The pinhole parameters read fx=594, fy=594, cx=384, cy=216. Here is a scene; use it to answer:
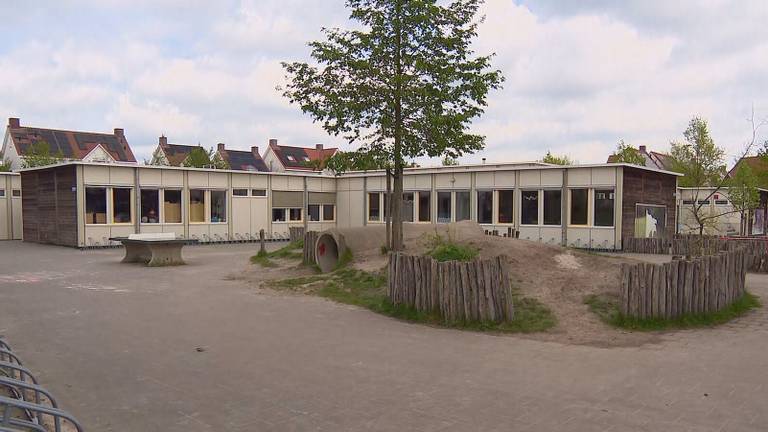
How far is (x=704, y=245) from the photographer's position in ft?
45.8

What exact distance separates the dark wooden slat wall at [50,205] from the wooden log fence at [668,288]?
81.1ft

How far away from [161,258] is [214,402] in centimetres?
1443

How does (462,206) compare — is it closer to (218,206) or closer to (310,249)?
(218,206)

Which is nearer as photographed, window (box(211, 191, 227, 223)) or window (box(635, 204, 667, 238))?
window (box(635, 204, 667, 238))

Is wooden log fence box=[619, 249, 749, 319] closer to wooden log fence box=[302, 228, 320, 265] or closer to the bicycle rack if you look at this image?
the bicycle rack

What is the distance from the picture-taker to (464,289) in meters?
9.67

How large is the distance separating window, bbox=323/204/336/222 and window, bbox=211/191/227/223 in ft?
23.7

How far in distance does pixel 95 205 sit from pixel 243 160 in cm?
4906

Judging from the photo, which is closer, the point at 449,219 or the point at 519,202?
the point at 519,202

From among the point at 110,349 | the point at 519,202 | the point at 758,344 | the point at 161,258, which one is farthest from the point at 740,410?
the point at 519,202

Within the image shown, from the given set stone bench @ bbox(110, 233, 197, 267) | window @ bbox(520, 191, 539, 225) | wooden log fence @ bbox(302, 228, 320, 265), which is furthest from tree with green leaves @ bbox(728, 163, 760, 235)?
stone bench @ bbox(110, 233, 197, 267)

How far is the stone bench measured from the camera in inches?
752

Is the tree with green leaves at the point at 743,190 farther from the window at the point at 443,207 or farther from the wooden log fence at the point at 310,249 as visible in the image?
the wooden log fence at the point at 310,249

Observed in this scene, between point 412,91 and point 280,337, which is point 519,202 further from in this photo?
point 280,337
